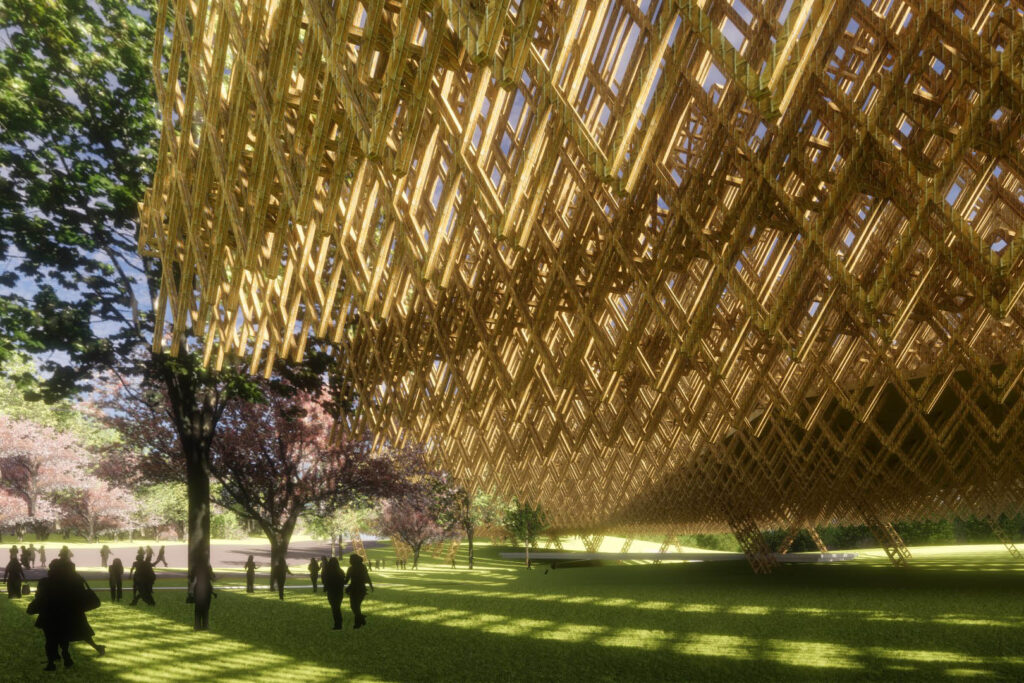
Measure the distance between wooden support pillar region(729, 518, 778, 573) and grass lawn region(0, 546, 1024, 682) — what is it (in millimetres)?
3675

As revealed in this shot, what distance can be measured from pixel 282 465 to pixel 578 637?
40.5 feet

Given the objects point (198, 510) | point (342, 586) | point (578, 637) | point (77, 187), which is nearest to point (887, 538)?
point (578, 637)

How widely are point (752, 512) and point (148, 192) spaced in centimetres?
1746

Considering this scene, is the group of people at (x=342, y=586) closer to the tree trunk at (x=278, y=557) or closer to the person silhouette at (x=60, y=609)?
the person silhouette at (x=60, y=609)

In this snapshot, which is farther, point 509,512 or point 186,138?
point 509,512

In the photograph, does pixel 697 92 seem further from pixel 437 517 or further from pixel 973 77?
pixel 437 517

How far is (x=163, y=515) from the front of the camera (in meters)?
46.2

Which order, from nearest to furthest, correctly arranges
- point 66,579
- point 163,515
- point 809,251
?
1. point 809,251
2. point 66,579
3. point 163,515

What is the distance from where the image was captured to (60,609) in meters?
7.61

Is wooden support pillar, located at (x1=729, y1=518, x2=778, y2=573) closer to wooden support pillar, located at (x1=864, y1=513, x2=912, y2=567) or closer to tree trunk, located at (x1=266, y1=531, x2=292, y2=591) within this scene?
wooden support pillar, located at (x1=864, y1=513, x2=912, y2=567)

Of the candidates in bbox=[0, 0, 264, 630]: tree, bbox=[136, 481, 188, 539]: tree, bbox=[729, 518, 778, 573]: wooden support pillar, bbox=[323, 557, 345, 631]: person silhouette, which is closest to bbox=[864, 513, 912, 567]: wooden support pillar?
bbox=[729, 518, 778, 573]: wooden support pillar

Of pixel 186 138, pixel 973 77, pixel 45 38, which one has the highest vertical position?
pixel 45 38

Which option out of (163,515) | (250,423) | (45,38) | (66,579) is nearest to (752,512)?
(250,423)

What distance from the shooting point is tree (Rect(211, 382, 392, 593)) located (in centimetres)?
1878
